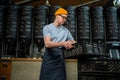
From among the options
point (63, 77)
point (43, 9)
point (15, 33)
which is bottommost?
point (63, 77)

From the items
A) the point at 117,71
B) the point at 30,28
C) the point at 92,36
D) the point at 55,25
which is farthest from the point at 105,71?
the point at 30,28

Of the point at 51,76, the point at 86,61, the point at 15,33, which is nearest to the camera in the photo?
the point at 51,76

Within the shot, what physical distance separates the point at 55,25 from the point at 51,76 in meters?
0.49

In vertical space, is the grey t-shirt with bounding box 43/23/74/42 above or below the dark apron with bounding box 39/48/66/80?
above

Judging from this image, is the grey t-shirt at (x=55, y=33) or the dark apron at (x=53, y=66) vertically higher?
the grey t-shirt at (x=55, y=33)

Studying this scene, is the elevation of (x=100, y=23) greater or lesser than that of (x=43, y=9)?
lesser

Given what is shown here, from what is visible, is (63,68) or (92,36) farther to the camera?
(92,36)

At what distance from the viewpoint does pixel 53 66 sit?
2.15 m

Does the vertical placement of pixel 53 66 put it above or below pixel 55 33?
below

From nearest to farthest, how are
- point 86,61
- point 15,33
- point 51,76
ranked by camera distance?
point 51,76
point 86,61
point 15,33

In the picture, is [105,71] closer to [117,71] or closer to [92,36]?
[117,71]

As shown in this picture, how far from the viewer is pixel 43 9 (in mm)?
3178

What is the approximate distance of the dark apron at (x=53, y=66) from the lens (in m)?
2.14

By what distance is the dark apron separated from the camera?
214 centimetres
